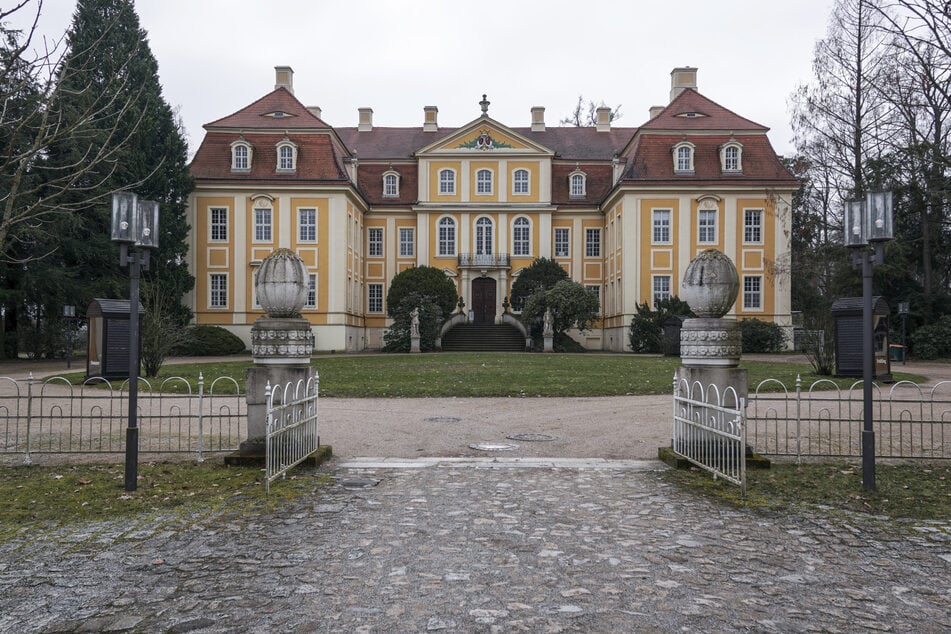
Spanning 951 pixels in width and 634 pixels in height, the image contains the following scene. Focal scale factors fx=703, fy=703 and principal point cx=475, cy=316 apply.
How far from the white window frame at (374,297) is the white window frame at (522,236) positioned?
8.84 m

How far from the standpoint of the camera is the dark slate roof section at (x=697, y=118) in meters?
39.4

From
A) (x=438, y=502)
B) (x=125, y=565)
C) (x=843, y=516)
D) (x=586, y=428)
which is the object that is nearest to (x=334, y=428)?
(x=586, y=428)

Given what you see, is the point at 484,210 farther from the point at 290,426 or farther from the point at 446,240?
the point at 290,426

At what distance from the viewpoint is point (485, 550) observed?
185 inches

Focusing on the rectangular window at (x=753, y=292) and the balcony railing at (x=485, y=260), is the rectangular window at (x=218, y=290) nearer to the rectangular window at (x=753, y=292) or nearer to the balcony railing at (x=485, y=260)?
the balcony railing at (x=485, y=260)

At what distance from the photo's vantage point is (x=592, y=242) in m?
44.0

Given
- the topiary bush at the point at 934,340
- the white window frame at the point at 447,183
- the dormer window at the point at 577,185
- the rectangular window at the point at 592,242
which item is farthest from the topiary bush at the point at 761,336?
the white window frame at the point at 447,183

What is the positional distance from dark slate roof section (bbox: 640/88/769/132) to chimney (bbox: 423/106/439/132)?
15207mm

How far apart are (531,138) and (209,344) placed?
23.4 metres

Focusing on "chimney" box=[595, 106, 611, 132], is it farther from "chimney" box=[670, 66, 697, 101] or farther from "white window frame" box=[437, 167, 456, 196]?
"white window frame" box=[437, 167, 456, 196]

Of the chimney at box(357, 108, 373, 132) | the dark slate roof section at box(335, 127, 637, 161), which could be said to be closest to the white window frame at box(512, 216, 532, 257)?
the dark slate roof section at box(335, 127, 637, 161)

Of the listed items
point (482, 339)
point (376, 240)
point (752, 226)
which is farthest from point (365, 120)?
point (752, 226)

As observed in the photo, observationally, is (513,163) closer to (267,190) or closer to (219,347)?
(267,190)

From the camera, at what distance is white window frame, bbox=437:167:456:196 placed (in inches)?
1667
